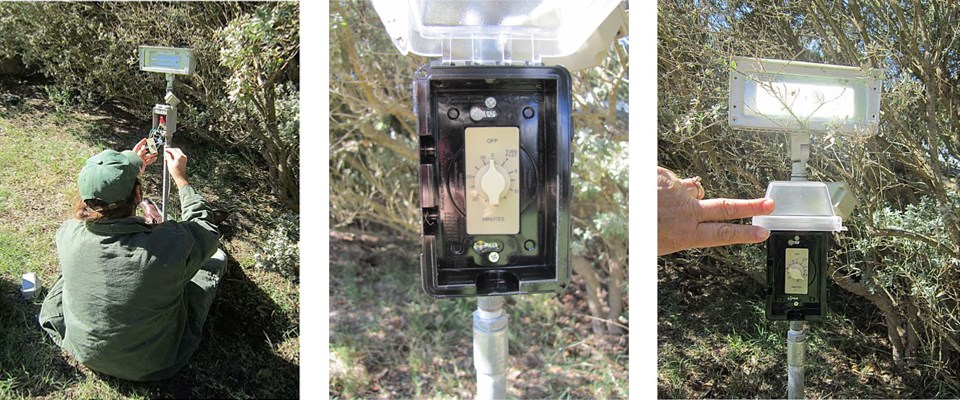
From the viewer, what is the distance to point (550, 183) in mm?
1064

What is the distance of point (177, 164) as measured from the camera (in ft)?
4.28

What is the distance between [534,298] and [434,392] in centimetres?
55

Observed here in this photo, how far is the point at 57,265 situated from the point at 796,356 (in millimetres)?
1636

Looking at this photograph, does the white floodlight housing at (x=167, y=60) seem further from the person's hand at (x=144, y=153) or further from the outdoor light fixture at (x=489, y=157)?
the outdoor light fixture at (x=489, y=157)

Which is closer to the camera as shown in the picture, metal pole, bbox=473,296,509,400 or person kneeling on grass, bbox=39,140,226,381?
metal pole, bbox=473,296,509,400

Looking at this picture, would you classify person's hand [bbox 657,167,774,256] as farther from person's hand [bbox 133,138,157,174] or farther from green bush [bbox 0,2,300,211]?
person's hand [bbox 133,138,157,174]

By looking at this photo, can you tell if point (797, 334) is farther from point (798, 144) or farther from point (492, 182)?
point (492, 182)

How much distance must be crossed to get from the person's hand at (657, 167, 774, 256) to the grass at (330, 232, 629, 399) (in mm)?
883

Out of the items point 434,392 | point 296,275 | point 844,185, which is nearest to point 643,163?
point 844,185

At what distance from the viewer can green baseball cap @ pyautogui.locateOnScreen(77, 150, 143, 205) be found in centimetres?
125

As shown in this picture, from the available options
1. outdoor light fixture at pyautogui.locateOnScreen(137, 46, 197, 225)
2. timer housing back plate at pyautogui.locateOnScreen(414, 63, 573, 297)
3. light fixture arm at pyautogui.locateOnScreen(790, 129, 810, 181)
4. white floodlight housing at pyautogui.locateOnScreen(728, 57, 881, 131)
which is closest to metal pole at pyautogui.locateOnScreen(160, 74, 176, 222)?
outdoor light fixture at pyautogui.locateOnScreen(137, 46, 197, 225)

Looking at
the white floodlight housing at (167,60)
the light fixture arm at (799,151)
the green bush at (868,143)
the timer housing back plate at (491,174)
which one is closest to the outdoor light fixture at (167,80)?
the white floodlight housing at (167,60)

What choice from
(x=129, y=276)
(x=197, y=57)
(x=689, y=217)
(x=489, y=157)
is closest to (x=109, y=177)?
(x=129, y=276)

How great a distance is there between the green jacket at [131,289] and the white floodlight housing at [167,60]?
26 centimetres
